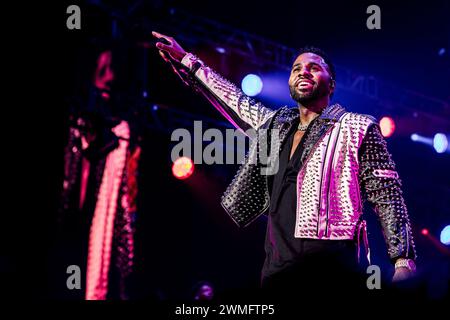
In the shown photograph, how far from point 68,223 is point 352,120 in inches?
248

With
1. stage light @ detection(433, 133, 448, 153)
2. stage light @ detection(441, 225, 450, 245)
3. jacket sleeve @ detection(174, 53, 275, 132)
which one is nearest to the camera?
jacket sleeve @ detection(174, 53, 275, 132)

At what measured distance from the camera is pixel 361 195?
2.96 m

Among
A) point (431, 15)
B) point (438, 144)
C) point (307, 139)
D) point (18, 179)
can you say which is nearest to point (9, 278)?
point (18, 179)

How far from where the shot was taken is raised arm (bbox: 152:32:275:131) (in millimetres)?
3451

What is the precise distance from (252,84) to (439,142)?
11.4 ft

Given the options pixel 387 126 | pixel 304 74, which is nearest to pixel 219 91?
pixel 304 74

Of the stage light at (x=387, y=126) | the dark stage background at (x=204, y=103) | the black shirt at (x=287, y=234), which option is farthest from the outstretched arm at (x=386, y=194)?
the stage light at (x=387, y=126)

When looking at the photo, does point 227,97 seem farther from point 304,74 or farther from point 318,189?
point 318,189

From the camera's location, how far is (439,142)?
32.2 ft

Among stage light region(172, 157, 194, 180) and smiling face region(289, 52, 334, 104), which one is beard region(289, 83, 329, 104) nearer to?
smiling face region(289, 52, 334, 104)

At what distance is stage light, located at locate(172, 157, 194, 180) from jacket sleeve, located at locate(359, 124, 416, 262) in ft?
23.0

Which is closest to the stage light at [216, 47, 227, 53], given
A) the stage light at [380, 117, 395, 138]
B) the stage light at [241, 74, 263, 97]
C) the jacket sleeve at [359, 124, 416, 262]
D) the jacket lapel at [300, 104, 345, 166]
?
the stage light at [241, 74, 263, 97]

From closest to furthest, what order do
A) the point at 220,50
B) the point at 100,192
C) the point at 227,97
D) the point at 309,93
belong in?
the point at 309,93 → the point at 227,97 → the point at 220,50 → the point at 100,192
